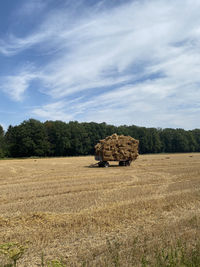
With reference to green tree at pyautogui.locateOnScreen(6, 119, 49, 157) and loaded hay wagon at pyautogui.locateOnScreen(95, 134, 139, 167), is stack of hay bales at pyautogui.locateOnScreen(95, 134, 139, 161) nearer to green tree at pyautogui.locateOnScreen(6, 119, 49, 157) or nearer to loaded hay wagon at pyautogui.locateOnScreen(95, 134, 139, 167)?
loaded hay wagon at pyautogui.locateOnScreen(95, 134, 139, 167)

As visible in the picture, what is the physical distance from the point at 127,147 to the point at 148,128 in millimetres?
68925

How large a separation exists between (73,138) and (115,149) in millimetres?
46591

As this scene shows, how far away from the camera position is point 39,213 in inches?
294

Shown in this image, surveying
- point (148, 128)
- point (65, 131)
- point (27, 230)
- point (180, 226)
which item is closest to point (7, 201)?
point (27, 230)

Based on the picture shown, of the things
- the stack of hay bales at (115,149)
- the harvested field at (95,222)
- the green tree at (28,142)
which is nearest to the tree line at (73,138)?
the green tree at (28,142)

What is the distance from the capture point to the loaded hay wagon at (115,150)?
24.9 metres

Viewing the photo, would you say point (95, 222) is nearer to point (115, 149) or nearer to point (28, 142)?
point (115, 149)

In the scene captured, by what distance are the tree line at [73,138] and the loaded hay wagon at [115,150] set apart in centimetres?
3929

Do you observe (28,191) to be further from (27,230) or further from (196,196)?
(196,196)

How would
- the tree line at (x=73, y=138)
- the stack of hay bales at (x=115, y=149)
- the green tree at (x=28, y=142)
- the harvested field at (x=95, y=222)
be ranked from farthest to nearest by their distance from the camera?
1. the tree line at (x=73, y=138)
2. the green tree at (x=28, y=142)
3. the stack of hay bales at (x=115, y=149)
4. the harvested field at (x=95, y=222)

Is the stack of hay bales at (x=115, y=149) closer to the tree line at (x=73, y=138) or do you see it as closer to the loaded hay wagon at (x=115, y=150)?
the loaded hay wagon at (x=115, y=150)

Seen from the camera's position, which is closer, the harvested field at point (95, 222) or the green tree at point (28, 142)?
the harvested field at point (95, 222)

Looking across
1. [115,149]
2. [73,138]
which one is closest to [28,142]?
[73,138]

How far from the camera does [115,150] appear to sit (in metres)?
25.4
